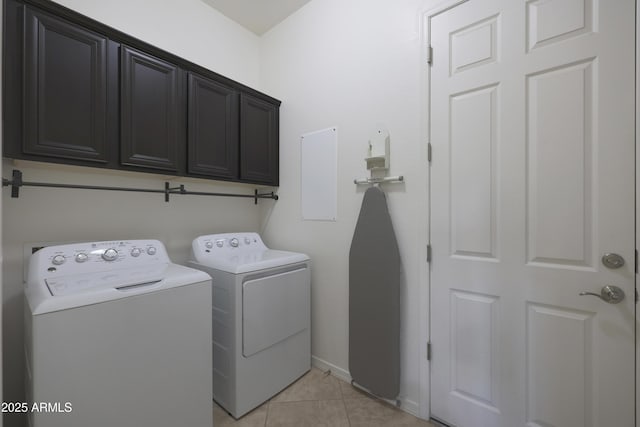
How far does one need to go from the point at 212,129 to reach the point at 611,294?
2.34 m

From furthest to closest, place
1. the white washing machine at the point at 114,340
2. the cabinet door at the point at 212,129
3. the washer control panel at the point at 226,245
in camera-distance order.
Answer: the washer control panel at the point at 226,245, the cabinet door at the point at 212,129, the white washing machine at the point at 114,340

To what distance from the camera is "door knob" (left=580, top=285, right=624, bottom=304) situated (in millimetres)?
1116

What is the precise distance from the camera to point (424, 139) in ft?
5.30

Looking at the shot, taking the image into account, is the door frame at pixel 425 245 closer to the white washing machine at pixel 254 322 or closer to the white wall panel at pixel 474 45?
the white wall panel at pixel 474 45

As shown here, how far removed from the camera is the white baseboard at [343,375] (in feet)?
5.39

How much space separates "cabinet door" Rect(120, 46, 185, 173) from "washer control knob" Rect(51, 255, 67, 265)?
1.86 feet

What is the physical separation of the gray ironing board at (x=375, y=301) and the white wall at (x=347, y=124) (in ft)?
0.25

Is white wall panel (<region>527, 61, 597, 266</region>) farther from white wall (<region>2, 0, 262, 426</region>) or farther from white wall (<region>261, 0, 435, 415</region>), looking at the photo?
white wall (<region>2, 0, 262, 426</region>)

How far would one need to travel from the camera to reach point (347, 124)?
1984 millimetres

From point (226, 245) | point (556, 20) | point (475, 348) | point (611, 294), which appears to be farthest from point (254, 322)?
point (556, 20)

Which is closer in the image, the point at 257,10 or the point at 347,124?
the point at 347,124

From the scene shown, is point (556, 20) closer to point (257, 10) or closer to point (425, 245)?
point (425, 245)

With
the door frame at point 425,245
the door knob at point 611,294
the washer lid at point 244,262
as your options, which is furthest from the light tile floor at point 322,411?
the door knob at point 611,294

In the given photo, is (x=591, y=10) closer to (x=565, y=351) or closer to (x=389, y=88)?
(x=389, y=88)
